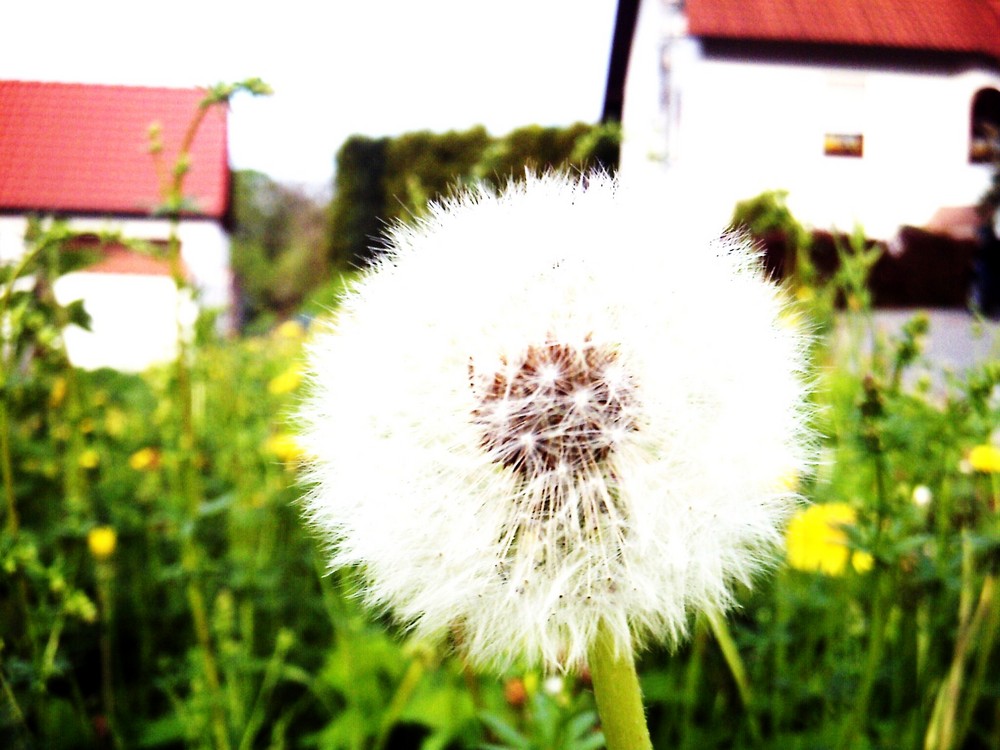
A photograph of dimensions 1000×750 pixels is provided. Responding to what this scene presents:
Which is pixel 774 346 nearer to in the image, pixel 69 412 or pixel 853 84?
pixel 853 84

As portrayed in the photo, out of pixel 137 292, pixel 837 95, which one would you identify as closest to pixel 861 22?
pixel 837 95

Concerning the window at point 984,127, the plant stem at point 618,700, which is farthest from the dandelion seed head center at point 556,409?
the window at point 984,127

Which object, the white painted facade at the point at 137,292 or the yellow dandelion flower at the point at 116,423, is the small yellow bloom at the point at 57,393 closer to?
the white painted facade at the point at 137,292

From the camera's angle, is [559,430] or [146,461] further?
[146,461]

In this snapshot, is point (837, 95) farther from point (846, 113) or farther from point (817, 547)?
point (817, 547)

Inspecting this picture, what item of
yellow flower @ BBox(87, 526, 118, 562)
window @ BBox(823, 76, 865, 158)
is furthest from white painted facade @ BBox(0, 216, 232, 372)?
window @ BBox(823, 76, 865, 158)

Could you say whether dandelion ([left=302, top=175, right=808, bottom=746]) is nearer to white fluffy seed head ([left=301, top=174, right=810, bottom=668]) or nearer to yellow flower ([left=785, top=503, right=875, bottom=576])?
white fluffy seed head ([left=301, top=174, right=810, bottom=668])

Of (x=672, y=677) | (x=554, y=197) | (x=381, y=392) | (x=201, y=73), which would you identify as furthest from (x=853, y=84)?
(x=672, y=677)
